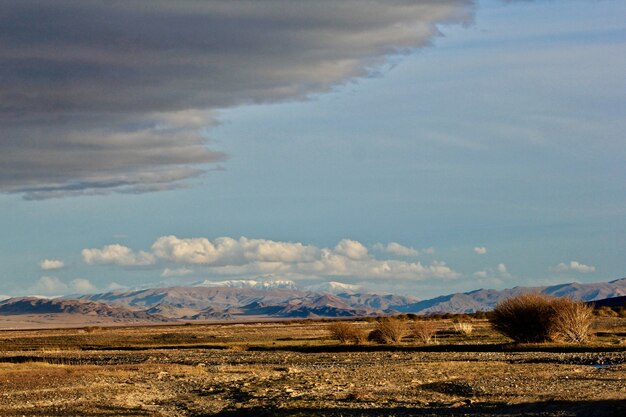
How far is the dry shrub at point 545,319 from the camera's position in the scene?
7000 cm

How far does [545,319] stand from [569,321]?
175 centimetres

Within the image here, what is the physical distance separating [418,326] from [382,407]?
48.9 metres

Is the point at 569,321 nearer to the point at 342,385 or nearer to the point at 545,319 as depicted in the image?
the point at 545,319

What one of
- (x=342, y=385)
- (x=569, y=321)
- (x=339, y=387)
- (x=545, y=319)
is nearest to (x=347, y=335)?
(x=545, y=319)

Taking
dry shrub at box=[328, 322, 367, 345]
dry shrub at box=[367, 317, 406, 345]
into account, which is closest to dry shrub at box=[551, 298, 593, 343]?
dry shrub at box=[367, 317, 406, 345]

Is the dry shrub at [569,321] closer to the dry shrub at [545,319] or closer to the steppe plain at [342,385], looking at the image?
the dry shrub at [545,319]

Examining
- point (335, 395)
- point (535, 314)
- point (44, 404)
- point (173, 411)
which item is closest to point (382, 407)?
point (335, 395)

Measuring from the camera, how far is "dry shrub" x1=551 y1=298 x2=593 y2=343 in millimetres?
69812

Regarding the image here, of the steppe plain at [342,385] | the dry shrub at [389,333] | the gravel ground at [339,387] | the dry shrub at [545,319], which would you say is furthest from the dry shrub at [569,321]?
the dry shrub at [389,333]

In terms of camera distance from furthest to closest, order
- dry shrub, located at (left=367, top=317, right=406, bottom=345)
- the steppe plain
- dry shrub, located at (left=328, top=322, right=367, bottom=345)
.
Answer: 1. dry shrub, located at (left=328, top=322, right=367, bottom=345)
2. dry shrub, located at (left=367, top=317, right=406, bottom=345)
3. the steppe plain

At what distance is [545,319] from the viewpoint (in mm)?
70250

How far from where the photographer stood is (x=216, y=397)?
39.2 metres

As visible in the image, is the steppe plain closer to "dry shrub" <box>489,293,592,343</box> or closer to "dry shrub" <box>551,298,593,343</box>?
"dry shrub" <box>551,298,593,343</box>

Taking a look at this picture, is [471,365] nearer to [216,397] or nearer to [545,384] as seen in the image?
A: [545,384]
